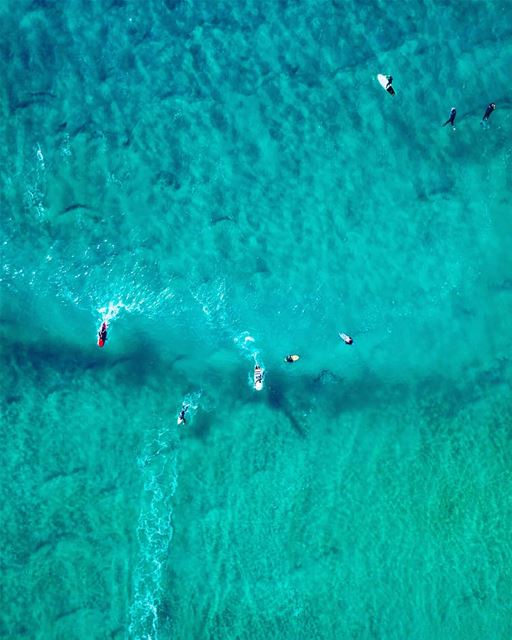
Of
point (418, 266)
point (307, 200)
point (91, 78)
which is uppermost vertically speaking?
point (91, 78)

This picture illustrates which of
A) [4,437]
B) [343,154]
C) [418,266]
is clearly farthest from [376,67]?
[4,437]

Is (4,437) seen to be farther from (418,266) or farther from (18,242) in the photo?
(418,266)

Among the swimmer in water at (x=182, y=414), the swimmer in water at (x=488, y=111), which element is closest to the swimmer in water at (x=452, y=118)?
the swimmer in water at (x=488, y=111)

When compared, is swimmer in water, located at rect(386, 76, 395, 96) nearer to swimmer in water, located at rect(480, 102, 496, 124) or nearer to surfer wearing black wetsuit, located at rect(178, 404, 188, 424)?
swimmer in water, located at rect(480, 102, 496, 124)

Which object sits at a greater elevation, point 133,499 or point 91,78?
point 91,78

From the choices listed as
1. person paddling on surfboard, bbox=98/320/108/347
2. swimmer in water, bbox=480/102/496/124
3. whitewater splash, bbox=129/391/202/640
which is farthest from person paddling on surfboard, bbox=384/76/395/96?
person paddling on surfboard, bbox=98/320/108/347

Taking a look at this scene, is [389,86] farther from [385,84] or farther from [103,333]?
[103,333]

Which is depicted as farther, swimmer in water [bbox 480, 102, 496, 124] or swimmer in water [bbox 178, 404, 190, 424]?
swimmer in water [bbox 480, 102, 496, 124]
